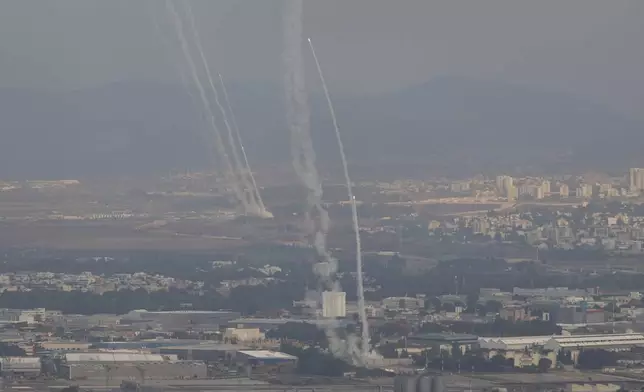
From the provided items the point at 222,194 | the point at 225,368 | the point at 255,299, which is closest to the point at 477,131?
the point at 222,194

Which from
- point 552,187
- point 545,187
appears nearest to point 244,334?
point 545,187

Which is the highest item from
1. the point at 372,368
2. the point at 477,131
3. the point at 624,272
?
the point at 477,131

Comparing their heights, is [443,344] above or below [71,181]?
below

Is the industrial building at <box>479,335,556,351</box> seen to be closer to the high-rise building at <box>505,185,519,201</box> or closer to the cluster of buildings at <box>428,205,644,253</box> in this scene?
the cluster of buildings at <box>428,205,644,253</box>

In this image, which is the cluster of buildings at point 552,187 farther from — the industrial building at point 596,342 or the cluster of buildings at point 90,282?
the industrial building at point 596,342

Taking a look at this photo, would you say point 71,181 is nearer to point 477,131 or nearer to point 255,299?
point 477,131

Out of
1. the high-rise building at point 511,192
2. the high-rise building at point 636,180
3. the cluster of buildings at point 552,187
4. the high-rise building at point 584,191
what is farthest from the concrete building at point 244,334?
the high-rise building at point 636,180
